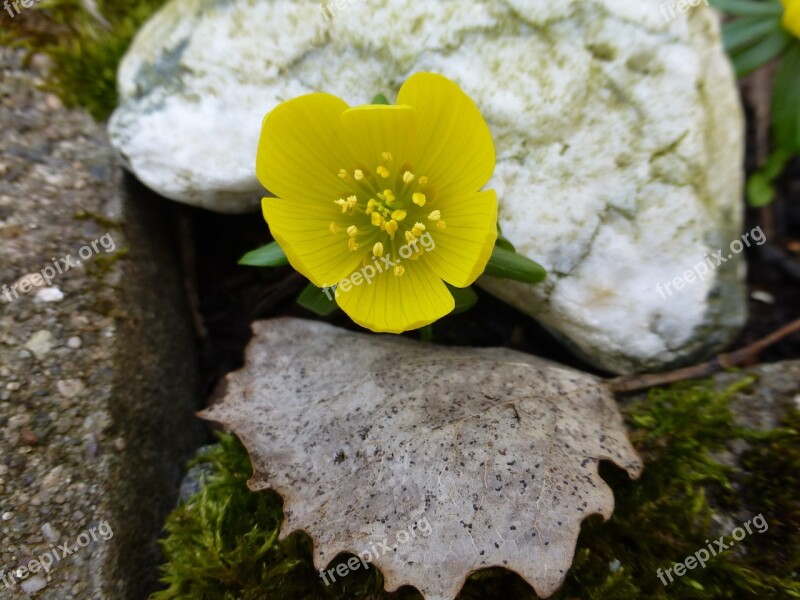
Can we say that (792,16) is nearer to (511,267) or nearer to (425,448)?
(511,267)

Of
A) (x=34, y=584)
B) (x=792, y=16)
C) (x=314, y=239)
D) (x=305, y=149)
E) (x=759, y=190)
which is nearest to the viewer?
(x=34, y=584)

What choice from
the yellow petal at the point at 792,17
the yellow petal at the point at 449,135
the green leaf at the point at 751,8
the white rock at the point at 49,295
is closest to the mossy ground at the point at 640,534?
the white rock at the point at 49,295

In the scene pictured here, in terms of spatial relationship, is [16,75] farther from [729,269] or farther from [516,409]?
[729,269]

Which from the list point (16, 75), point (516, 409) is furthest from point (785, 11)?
point (16, 75)

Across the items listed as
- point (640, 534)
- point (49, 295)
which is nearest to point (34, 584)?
point (49, 295)

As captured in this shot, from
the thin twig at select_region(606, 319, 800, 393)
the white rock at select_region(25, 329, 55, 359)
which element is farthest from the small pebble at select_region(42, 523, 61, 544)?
the thin twig at select_region(606, 319, 800, 393)

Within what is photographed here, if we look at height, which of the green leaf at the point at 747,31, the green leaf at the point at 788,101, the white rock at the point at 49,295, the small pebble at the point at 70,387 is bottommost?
the small pebble at the point at 70,387

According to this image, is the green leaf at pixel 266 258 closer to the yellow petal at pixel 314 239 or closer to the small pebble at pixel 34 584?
the yellow petal at pixel 314 239

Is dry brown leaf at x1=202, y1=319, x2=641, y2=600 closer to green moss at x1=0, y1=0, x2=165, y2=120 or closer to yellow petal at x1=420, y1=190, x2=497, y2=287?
yellow petal at x1=420, y1=190, x2=497, y2=287
